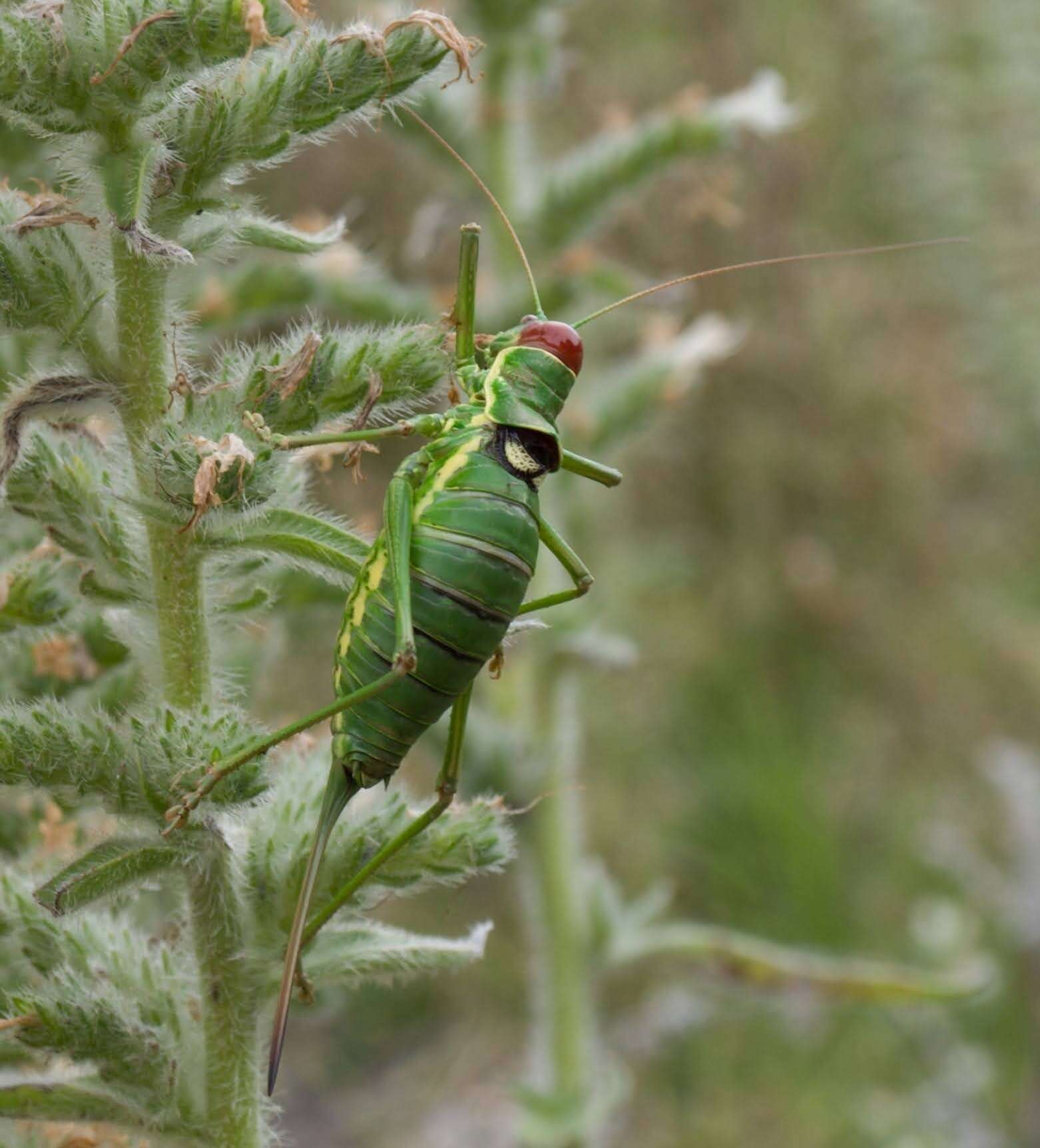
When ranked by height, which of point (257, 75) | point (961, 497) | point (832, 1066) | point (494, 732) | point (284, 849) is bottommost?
point (832, 1066)

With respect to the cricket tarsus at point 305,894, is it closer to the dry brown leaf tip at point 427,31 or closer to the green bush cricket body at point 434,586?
the green bush cricket body at point 434,586

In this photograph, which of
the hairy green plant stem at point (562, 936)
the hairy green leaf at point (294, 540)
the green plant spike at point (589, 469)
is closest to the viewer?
the hairy green leaf at point (294, 540)

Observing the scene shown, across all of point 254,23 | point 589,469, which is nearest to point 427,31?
point 254,23

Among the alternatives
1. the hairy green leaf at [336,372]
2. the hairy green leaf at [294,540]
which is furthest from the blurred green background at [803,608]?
the hairy green leaf at [294,540]

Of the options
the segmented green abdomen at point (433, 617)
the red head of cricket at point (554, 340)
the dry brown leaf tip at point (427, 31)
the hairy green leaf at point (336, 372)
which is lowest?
the segmented green abdomen at point (433, 617)

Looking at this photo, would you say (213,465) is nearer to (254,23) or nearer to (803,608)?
(254,23)

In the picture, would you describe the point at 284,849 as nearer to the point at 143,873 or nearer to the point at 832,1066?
the point at 143,873

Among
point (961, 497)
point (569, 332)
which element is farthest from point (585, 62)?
point (569, 332)
